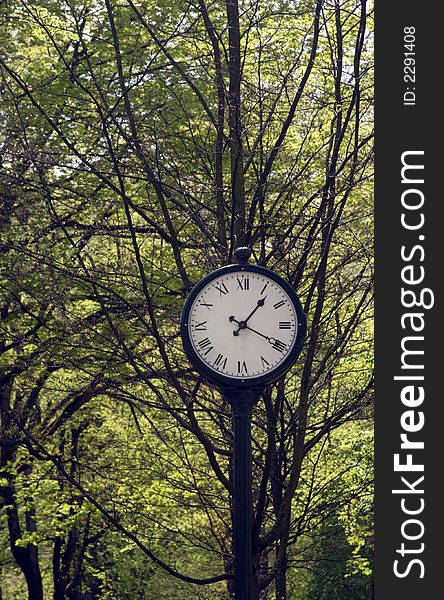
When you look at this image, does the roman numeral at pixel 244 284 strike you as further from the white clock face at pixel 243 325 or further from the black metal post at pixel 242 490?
the black metal post at pixel 242 490

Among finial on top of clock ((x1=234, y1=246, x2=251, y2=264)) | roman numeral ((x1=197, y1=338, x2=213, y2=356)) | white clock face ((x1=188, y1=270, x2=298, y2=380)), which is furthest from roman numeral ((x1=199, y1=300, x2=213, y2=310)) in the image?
finial on top of clock ((x1=234, y1=246, x2=251, y2=264))

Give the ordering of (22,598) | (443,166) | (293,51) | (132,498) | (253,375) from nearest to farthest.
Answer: (253,375)
(443,166)
(293,51)
(132,498)
(22,598)

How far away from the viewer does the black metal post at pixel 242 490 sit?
4.84 m

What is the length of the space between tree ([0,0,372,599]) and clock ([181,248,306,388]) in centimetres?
123

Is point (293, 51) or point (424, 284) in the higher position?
point (293, 51)

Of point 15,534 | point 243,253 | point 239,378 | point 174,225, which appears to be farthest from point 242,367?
point 15,534

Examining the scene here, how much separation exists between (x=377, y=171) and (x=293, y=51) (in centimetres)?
280

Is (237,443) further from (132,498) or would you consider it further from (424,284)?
(132,498)

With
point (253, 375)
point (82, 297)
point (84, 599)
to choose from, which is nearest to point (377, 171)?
point (253, 375)

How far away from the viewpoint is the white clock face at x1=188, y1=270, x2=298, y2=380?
4.83m

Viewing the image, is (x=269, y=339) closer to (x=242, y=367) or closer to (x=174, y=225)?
(x=242, y=367)

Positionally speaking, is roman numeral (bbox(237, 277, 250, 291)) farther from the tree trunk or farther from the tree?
the tree trunk

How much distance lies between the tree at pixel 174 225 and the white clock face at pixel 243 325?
1.24 m

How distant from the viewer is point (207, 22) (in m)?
6.59
